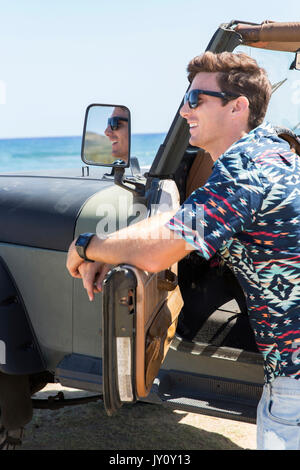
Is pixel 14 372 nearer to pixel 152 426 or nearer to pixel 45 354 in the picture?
pixel 45 354

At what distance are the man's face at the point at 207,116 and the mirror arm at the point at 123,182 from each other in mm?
510

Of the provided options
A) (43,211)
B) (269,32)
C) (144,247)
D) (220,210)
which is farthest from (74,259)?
(269,32)

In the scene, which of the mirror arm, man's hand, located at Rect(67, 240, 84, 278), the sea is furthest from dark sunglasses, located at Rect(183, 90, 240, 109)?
the sea

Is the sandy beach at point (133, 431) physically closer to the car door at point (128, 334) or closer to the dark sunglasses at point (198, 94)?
the car door at point (128, 334)

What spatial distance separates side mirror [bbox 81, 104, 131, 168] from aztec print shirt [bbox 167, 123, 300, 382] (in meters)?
0.84

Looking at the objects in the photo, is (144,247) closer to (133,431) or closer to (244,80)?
(244,80)

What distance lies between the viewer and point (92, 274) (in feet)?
6.36

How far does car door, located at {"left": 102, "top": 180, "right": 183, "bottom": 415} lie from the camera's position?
180cm

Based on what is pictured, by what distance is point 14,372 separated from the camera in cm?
274

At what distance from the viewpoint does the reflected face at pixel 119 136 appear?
249cm

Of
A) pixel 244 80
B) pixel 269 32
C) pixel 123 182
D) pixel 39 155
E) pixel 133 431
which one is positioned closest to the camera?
pixel 244 80

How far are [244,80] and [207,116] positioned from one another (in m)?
0.17

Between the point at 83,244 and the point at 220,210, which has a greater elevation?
the point at 220,210
